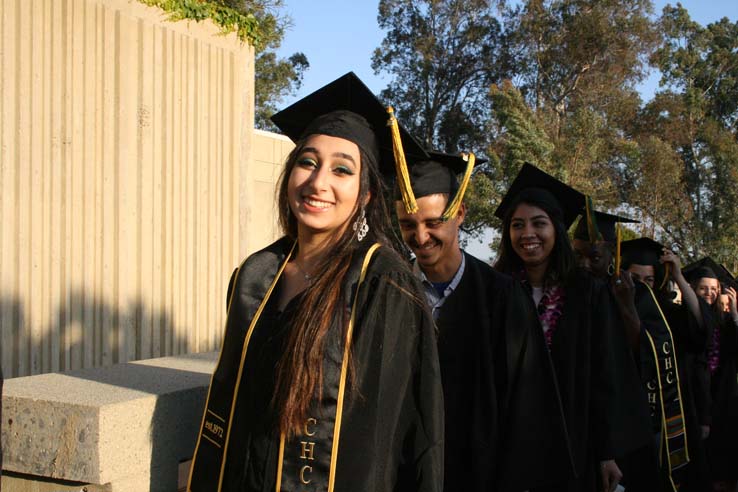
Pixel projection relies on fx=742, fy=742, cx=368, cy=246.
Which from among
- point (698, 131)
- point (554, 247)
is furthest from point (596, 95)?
point (554, 247)

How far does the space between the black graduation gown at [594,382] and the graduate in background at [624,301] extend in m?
0.05

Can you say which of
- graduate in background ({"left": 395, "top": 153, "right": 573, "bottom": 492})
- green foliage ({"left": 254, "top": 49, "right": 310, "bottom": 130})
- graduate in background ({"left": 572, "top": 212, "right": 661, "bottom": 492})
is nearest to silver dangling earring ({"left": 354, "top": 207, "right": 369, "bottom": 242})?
graduate in background ({"left": 395, "top": 153, "right": 573, "bottom": 492})

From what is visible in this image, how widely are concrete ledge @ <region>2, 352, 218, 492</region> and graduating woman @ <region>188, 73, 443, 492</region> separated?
0.21 meters

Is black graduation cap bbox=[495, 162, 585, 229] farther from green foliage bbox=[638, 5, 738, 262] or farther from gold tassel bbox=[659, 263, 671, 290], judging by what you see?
green foliage bbox=[638, 5, 738, 262]

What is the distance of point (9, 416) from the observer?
220 centimetres

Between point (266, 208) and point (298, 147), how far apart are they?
7.22m

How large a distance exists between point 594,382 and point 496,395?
0.95 metres

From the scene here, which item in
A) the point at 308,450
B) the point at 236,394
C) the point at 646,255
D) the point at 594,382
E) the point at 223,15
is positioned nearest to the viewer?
the point at 308,450

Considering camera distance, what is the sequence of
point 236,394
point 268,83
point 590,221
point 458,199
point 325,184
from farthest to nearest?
point 268,83 < point 590,221 < point 458,199 < point 325,184 < point 236,394

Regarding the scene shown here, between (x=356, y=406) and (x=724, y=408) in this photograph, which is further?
(x=724, y=408)

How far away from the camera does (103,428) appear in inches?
80.3

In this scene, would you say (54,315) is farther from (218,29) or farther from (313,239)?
(313,239)

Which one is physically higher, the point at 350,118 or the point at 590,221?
the point at 350,118

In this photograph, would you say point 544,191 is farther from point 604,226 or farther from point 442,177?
point 604,226
